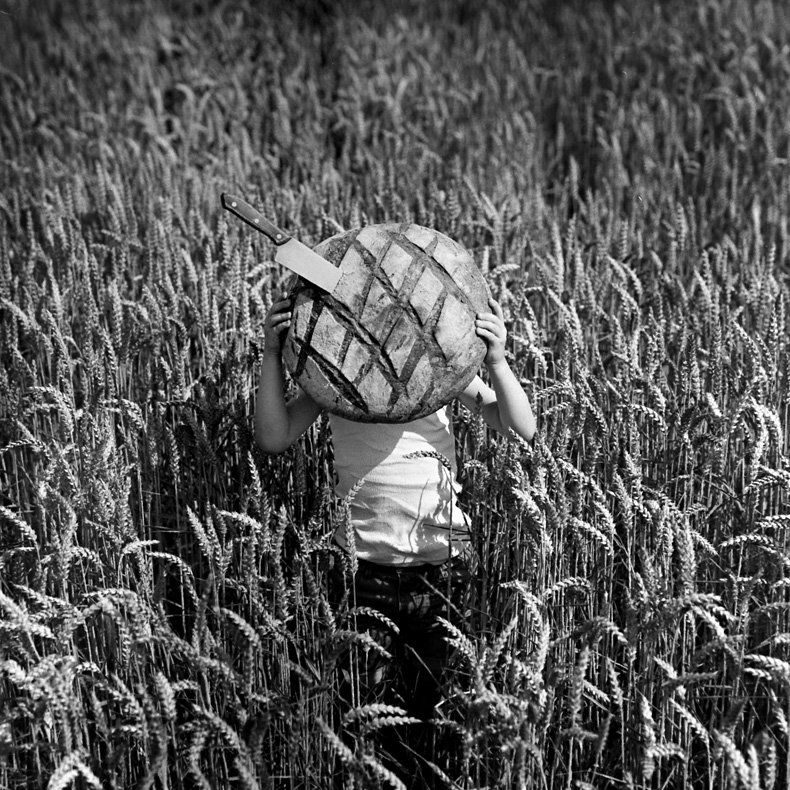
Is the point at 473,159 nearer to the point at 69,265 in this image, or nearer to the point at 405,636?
the point at 69,265

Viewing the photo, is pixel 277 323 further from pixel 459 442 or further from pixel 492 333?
pixel 459 442

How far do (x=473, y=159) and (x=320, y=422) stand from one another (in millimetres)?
2470

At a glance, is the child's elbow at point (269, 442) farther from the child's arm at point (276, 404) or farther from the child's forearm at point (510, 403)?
the child's forearm at point (510, 403)

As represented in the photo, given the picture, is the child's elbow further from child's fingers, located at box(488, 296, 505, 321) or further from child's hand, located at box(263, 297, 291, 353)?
child's fingers, located at box(488, 296, 505, 321)

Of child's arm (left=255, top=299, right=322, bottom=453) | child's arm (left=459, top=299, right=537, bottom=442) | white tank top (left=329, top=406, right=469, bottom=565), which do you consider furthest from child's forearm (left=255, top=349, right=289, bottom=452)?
child's arm (left=459, top=299, right=537, bottom=442)

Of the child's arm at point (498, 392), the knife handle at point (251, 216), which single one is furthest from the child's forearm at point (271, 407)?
the child's arm at point (498, 392)

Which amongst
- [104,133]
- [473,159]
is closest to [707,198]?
[473,159]

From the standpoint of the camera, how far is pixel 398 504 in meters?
2.26

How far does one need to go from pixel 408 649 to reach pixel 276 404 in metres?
0.57

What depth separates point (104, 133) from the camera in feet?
16.8

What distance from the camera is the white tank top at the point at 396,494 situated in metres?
2.26

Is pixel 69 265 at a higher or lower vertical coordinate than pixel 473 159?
lower

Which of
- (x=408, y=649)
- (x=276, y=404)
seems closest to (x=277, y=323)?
(x=276, y=404)

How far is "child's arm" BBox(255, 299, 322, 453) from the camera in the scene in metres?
2.18
